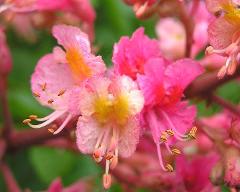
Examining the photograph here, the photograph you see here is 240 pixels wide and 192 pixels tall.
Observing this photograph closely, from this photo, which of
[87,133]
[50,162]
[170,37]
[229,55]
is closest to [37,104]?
[50,162]

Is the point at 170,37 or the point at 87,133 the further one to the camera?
the point at 170,37

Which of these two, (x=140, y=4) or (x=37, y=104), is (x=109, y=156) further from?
(x=37, y=104)

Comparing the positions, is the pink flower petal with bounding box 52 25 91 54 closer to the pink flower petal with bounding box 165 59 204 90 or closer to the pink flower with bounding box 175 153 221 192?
the pink flower petal with bounding box 165 59 204 90

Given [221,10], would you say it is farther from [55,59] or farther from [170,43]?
[170,43]

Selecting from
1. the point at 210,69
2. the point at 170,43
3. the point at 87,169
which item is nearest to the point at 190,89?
the point at 210,69

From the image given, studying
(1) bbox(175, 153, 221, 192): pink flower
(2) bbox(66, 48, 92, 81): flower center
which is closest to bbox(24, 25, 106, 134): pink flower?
(2) bbox(66, 48, 92, 81): flower center

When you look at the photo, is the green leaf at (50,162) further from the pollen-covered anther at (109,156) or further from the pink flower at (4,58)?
the pollen-covered anther at (109,156)

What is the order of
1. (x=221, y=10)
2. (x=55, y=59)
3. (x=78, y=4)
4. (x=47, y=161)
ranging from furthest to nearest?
1. (x=47, y=161)
2. (x=78, y=4)
3. (x=55, y=59)
4. (x=221, y=10)
